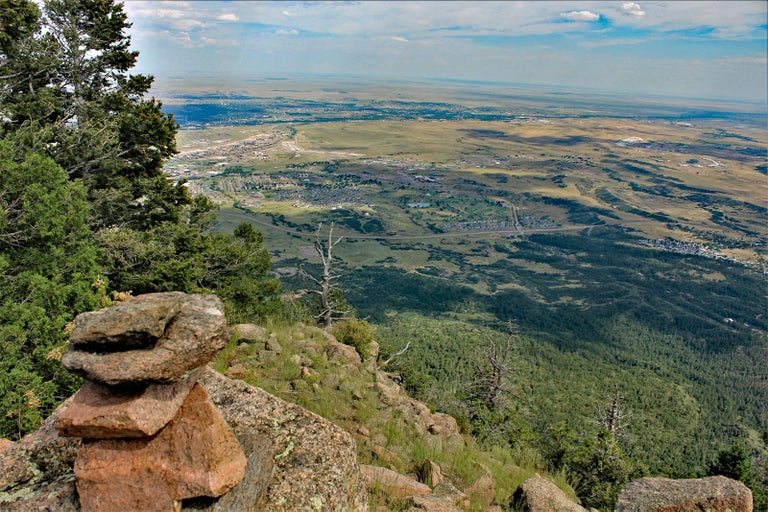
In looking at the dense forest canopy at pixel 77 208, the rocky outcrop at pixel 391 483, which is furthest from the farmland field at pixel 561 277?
the rocky outcrop at pixel 391 483

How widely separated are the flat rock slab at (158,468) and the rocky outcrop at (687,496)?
7083 mm

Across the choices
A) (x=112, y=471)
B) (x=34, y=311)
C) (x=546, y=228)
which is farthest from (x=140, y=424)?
(x=546, y=228)

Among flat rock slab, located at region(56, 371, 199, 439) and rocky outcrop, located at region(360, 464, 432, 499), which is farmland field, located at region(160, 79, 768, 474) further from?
flat rock slab, located at region(56, 371, 199, 439)

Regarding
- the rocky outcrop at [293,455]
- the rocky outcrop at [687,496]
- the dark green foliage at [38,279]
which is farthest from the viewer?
the dark green foliage at [38,279]

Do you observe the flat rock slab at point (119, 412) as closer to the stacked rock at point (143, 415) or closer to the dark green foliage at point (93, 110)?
the stacked rock at point (143, 415)

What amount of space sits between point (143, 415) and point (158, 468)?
672 mm

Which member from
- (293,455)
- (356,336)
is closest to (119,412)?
(293,455)

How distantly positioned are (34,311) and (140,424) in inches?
407

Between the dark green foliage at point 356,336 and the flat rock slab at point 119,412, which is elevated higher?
the flat rock slab at point 119,412

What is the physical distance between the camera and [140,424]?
4.66 m

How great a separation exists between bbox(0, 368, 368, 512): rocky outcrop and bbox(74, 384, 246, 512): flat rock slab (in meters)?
0.28

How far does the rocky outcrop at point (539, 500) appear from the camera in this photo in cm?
750

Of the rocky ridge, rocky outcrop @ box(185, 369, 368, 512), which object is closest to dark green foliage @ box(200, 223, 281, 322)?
the rocky ridge

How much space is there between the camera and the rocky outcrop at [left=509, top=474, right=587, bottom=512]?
24.6 ft
